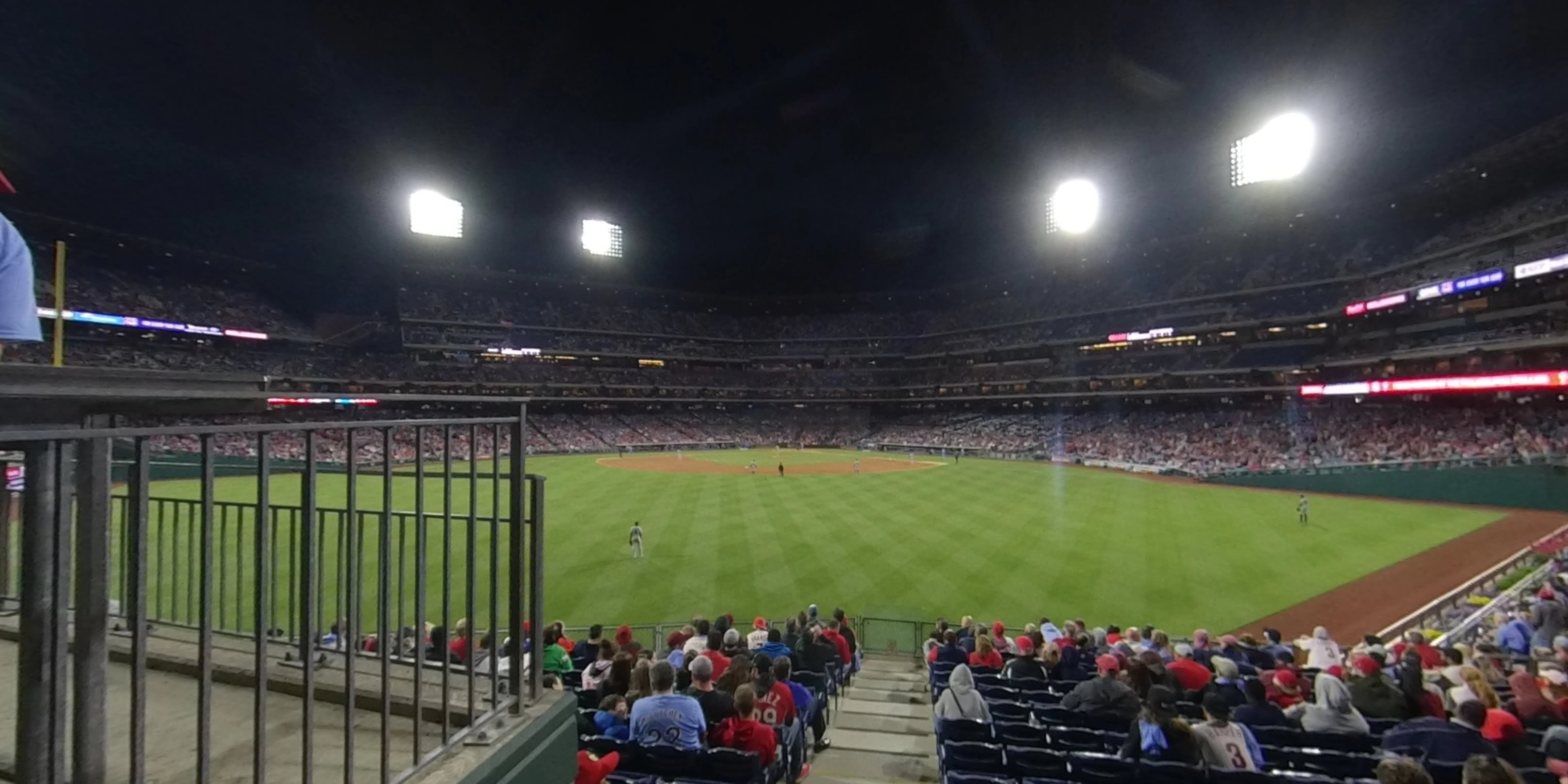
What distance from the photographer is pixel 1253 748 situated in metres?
6.19

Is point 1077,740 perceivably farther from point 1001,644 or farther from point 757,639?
point 757,639

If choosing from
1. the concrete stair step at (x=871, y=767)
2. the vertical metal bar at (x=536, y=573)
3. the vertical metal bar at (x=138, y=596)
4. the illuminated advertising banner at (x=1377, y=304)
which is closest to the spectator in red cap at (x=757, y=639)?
the concrete stair step at (x=871, y=767)

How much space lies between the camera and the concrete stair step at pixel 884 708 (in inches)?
384

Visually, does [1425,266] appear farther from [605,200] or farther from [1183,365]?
[605,200]

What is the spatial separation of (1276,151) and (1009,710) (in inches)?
2254

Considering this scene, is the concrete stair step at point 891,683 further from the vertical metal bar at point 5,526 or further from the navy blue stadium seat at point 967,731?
the vertical metal bar at point 5,526

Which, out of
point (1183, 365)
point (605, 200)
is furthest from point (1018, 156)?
point (605, 200)

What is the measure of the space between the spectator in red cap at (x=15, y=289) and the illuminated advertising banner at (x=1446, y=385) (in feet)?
167

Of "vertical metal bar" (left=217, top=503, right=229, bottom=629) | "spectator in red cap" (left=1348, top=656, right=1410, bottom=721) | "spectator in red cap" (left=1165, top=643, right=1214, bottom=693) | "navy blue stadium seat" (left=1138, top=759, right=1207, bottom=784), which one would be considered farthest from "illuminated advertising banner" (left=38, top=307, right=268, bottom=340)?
"spectator in red cap" (left=1348, top=656, right=1410, bottom=721)

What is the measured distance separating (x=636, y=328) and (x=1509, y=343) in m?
79.8

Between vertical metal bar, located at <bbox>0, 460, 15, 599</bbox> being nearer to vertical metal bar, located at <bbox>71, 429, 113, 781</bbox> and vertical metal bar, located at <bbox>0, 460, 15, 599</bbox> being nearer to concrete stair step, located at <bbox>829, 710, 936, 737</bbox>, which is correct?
vertical metal bar, located at <bbox>71, 429, 113, 781</bbox>

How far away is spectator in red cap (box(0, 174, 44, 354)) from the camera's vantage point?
2.66 metres

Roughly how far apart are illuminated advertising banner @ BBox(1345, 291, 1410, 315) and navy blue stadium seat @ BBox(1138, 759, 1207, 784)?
52066 millimetres

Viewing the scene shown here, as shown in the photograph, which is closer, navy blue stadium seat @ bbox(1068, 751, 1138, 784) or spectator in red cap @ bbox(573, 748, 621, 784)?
spectator in red cap @ bbox(573, 748, 621, 784)
